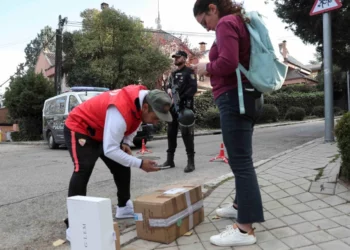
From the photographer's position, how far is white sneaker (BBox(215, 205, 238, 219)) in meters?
3.13

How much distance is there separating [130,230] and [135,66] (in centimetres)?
1732

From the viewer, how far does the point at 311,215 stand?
303 cm

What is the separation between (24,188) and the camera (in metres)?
5.13

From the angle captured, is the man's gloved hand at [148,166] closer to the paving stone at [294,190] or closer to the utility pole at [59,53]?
the paving stone at [294,190]

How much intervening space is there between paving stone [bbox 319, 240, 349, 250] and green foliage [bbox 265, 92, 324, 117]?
24.7 meters

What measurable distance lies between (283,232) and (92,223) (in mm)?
1549

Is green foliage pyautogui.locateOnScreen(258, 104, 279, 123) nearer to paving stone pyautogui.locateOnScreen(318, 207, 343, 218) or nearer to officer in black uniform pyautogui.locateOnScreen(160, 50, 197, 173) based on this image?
officer in black uniform pyautogui.locateOnScreen(160, 50, 197, 173)

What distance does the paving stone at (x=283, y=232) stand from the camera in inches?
105

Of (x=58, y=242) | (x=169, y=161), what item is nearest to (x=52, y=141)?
(x=169, y=161)

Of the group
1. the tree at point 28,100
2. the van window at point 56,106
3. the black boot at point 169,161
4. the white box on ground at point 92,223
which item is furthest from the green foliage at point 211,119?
the white box on ground at point 92,223

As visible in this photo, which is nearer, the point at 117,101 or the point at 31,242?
the point at 117,101

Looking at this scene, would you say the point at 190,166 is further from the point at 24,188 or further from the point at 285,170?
the point at 24,188

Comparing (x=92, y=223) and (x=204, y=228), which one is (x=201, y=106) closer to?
(x=204, y=228)

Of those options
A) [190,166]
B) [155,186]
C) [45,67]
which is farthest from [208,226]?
[45,67]
